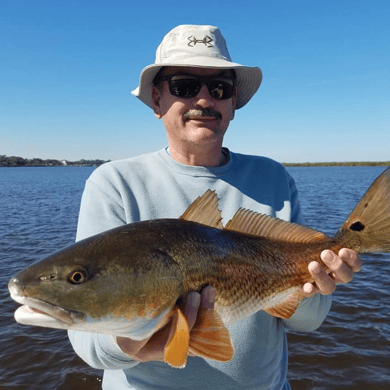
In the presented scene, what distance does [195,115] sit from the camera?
3602mm

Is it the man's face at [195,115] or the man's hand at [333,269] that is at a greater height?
the man's face at [195,115]

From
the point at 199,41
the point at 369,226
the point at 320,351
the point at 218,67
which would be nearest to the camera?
the point at 369,226

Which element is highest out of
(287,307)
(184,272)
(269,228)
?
(269,228)

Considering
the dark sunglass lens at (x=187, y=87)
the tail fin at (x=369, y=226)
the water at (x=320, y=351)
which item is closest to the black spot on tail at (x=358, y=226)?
the tail fin at (x=369, y=226)

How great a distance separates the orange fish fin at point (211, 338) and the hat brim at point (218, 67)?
2330 millimetres

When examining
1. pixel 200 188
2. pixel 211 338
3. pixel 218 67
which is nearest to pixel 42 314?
pixel 211 338

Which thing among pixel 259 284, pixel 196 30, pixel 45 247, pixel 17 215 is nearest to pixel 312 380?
pixel 259 284

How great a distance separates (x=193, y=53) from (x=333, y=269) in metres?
2.44

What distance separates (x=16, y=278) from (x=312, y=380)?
23.8 feet

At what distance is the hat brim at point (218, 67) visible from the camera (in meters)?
3.47

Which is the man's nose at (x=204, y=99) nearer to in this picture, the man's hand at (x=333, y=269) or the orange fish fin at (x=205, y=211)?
the orange fish fin at (x=205, y=211)

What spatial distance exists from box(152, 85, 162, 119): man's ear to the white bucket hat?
124 millimetres

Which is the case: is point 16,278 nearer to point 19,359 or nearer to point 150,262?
point 150,262

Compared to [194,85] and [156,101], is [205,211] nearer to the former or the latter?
[194,85]
